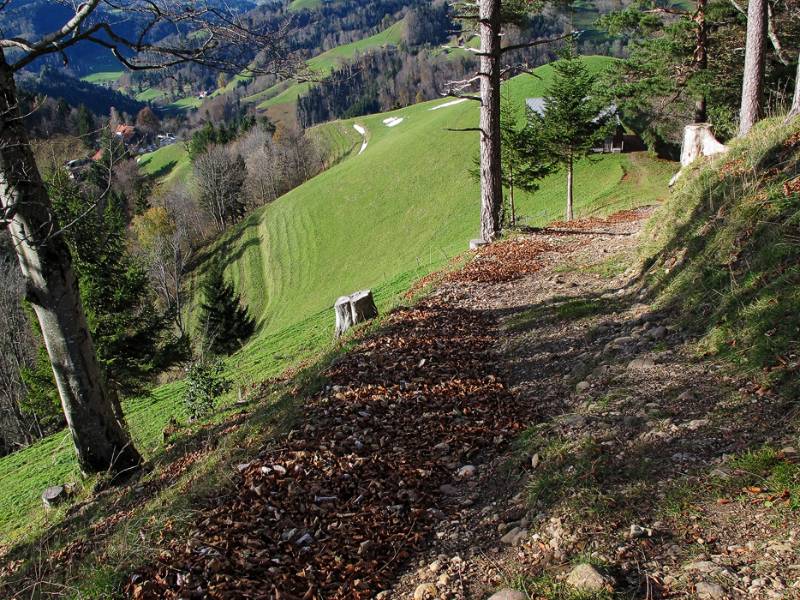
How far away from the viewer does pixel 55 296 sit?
5.89 m

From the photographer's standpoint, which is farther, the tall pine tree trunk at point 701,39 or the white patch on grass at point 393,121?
the white patch on grass at point 393,121

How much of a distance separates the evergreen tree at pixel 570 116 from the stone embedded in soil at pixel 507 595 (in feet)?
80.7

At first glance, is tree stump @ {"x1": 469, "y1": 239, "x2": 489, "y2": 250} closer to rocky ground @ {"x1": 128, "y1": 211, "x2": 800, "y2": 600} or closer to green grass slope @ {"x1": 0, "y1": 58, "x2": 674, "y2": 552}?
green grass slope @ {"x1": 0, "y1": 58, "x2": 674, "y2": 552}

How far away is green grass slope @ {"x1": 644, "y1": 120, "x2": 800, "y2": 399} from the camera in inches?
183

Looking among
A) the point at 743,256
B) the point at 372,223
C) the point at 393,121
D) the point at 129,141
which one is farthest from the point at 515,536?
the point at 393,121

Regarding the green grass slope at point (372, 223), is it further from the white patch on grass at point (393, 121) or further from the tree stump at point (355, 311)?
the white patch on grass at point (393, 121)

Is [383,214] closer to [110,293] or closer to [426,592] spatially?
[110,293]

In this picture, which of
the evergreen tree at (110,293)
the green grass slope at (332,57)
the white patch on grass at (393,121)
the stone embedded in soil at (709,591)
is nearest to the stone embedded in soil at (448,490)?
the stone embedded in soil at (709,591)

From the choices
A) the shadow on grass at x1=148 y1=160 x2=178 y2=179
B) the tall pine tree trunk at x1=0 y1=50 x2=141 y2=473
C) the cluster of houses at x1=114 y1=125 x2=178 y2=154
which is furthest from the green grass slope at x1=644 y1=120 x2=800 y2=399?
the shadow on grass at x1=148 y1=160 x2=178 y2=179

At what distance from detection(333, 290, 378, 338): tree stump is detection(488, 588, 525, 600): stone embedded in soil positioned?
665 centimetres

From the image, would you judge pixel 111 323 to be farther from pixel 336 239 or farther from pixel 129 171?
pixel 129 171

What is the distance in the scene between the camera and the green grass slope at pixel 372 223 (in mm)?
26172

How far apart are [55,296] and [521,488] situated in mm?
5187

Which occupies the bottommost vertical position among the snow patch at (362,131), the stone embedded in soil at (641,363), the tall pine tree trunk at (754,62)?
the snow patch at (362,131)
